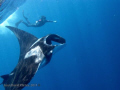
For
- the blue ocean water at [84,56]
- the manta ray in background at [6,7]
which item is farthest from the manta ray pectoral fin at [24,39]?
the blue ocean water at [84,56]

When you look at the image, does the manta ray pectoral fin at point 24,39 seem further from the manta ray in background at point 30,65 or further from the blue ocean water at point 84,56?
the blue ocean water at point 84,56

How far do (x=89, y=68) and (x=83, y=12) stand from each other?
4178cm

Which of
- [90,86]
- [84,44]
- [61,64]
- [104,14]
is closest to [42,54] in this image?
[90,86]

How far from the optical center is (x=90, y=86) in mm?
31125

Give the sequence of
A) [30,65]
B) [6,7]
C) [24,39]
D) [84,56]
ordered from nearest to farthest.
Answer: [30,65], [24,39], [6,7], [84,56]

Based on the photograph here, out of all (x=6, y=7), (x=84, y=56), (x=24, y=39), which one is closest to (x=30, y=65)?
(x=24, y=39)

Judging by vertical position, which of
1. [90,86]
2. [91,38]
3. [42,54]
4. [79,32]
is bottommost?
[42,54]

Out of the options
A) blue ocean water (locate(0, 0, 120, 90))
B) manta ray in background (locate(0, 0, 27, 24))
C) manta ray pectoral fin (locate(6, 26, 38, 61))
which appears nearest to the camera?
manta ray pectoral fin (locate(6, 26, 38, 61))

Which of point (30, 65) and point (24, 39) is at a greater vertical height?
point (24, 39)

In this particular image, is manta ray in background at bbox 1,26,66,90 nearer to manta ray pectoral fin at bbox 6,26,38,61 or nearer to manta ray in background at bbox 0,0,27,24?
manta ray pectoral fin at bbox 6,26,38,61

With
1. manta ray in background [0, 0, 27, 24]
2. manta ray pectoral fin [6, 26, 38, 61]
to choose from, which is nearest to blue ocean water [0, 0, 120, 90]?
manta ray in background [0, 0, 27, 24]

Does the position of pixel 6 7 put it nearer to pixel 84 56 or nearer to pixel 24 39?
pixel 24 39

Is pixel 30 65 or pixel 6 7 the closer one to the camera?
pixel 30 65

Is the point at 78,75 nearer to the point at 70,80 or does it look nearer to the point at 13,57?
the point at 70,80
